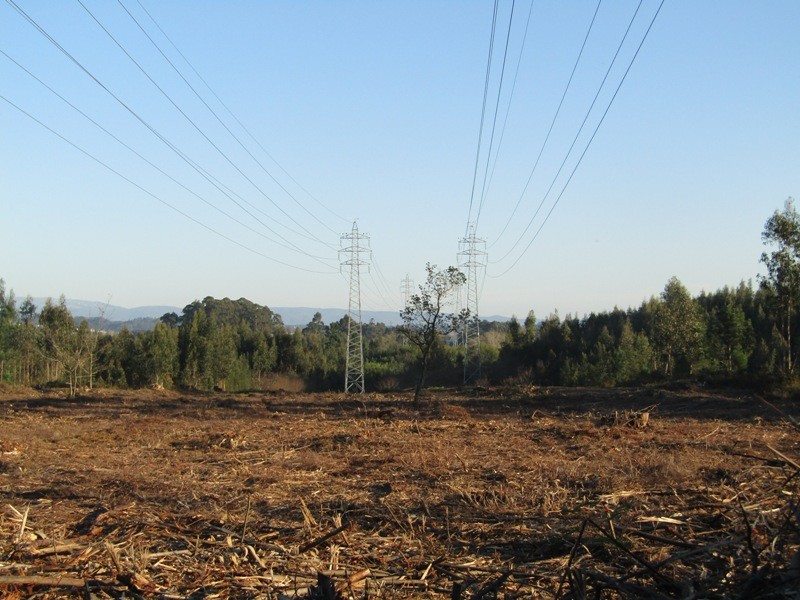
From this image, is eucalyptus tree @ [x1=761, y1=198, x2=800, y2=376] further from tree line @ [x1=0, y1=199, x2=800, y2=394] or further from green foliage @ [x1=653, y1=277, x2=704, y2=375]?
green foliage @ [x1=653, y1=277, x2=704, y2=375]

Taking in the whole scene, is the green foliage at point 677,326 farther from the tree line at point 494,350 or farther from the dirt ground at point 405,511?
the dirt ground at point 405,511

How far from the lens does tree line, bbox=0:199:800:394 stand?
28094 millimetres

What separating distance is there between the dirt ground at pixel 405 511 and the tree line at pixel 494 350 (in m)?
10.6

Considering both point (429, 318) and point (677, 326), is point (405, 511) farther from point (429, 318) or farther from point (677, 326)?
point (677, 326)

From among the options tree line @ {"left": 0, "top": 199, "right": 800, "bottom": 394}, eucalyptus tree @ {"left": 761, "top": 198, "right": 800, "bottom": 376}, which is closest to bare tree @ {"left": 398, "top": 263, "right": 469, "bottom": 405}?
tree line @ {"left": 0, "top": 199, "right": 800, "bottom": 394}

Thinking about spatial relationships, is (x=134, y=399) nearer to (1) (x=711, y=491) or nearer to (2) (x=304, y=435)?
(2) (x=304, y=435)

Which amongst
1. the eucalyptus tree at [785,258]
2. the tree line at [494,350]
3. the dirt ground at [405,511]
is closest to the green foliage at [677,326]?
the tree line at [494,350]

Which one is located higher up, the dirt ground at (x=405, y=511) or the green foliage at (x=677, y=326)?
the green foliage at (x=677, y=326)

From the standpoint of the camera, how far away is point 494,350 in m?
63.0

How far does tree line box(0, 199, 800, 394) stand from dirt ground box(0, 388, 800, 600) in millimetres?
10630

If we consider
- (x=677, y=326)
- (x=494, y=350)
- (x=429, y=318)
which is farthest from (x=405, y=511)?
(x=494, y=350)

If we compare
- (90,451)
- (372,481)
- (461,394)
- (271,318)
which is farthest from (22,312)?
(372,481)

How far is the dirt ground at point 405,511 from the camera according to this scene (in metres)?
4.07

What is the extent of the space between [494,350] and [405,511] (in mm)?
57292
